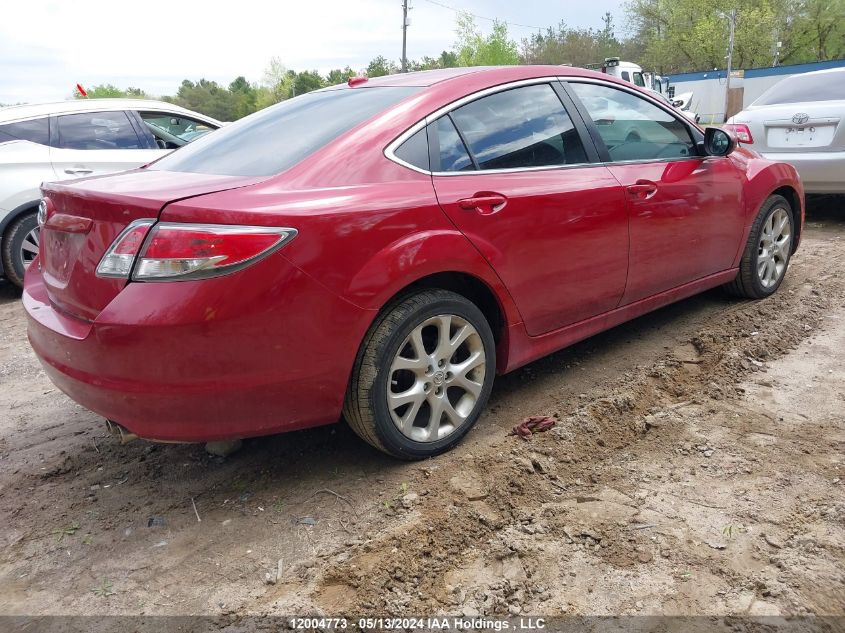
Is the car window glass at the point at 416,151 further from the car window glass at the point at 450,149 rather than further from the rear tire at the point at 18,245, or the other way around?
the rear tire at the point at 18,245

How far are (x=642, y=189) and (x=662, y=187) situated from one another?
0.64ft

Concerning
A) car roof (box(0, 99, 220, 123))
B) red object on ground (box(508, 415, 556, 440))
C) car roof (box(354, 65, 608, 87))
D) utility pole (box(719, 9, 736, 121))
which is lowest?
red object on ground (box(508, 415, 556, 440))

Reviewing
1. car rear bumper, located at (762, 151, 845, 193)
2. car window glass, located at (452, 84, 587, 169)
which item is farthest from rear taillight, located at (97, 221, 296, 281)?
car rear bumper, located at (762, 151, 845, 193)

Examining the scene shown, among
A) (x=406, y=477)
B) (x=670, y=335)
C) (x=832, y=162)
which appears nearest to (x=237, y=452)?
(x=406, y=477)

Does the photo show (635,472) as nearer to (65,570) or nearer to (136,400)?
(136,400)

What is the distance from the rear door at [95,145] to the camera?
656cm

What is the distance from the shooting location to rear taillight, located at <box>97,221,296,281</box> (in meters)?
2.20

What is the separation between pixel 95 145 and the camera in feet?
22.2

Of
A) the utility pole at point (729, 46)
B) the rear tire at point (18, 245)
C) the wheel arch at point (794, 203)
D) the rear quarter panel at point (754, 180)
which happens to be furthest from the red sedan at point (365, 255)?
the utility pole at point (729, 46)

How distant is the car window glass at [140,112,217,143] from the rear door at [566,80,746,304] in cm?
495

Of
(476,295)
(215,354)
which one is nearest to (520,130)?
(476,295)

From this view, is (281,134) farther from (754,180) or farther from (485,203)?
(754,180)

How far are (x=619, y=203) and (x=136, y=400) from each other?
2.43 meters

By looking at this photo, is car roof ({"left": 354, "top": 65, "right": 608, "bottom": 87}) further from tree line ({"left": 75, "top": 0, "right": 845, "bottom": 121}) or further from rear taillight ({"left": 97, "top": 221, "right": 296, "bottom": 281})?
tree line ({"left": 75, "top": 0, "right": 845, "bottom": 121})
